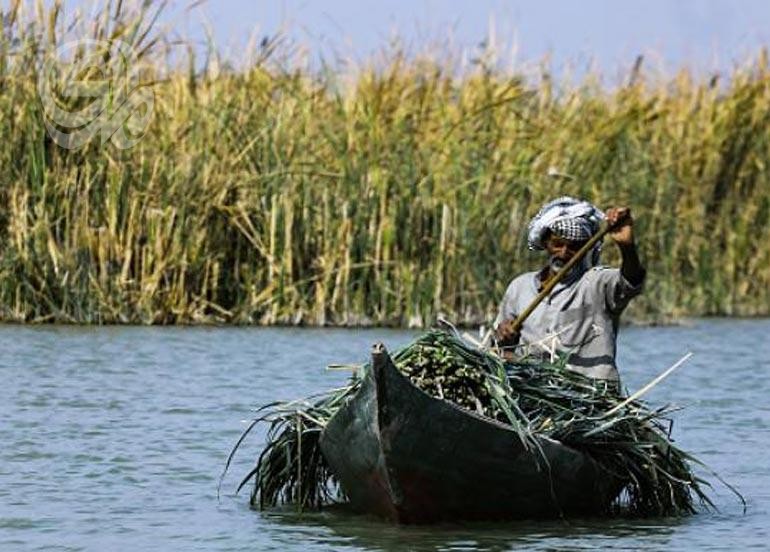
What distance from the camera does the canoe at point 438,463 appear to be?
25.9 ft

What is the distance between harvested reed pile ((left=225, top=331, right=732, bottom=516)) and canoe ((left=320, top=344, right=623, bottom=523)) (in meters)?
0.09

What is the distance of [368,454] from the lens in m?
8.09

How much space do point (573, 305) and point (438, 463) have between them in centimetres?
110

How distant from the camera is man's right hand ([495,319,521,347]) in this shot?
873 cm

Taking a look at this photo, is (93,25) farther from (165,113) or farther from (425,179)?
(425,179)

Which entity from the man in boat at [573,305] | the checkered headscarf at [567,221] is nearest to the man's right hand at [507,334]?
the man in boat at [573,305]

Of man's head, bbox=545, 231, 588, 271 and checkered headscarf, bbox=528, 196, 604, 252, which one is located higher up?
checkered headscarf, bbox=528, 196, 604, 252

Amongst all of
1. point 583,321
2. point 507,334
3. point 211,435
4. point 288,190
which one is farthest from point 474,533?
point 288,190

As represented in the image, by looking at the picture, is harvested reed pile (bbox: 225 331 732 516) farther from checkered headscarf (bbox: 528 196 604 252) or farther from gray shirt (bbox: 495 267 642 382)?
checkered headscarf (bbox: 528 196 604 252)

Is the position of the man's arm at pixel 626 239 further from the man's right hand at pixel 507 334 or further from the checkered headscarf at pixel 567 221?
the man's right hand at pixel 507 334

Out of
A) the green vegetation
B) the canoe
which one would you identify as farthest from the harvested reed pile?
the green vegetation

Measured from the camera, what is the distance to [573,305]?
884 cm

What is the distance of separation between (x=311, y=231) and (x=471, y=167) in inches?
49.4

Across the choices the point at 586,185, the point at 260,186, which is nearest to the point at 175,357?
the point at 260,186
